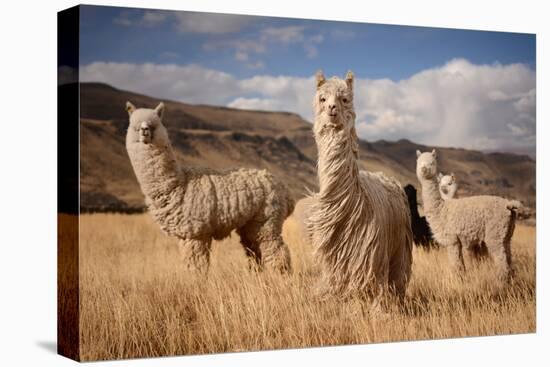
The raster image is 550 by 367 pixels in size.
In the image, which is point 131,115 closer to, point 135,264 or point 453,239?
point 135,264

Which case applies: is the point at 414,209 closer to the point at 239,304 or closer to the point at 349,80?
the point at 349,80

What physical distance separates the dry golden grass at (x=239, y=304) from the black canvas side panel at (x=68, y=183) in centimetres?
16

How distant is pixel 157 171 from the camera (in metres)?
9.52

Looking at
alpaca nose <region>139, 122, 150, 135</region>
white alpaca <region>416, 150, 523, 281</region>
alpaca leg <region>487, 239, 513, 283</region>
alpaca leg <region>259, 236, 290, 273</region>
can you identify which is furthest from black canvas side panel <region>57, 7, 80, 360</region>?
alpaca leg <region>487, 239, 513, 283</region>

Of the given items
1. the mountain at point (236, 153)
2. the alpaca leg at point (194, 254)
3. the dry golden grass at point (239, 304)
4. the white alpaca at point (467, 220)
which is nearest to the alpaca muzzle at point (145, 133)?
the mountain at point (236, 153)

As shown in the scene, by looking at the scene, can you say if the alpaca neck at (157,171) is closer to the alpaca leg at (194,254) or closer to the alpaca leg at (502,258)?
the alpaca leg at (194,254)

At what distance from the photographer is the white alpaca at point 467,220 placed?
10.8 metres

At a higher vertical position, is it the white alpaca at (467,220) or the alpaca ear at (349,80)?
the alpaca ear at (349,80)

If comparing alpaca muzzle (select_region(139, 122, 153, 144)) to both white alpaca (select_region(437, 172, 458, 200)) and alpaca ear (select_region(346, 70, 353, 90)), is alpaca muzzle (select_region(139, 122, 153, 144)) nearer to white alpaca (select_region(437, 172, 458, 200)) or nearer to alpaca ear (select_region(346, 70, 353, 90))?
alpaca ear (select_region(346, 70, 353, 90))

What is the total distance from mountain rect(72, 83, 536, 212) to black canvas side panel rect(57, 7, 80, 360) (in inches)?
4.9

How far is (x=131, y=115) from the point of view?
9.14 metres

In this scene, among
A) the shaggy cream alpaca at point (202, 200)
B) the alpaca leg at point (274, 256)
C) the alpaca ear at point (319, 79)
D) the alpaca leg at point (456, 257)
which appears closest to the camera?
the alpaca ear at point (319, 79)

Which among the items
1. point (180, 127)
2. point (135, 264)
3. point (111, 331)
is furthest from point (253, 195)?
point (180, 127)

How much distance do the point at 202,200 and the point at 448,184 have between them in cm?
334
